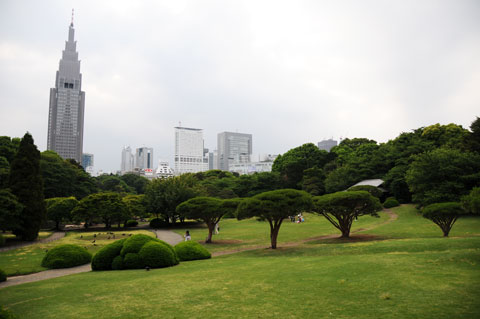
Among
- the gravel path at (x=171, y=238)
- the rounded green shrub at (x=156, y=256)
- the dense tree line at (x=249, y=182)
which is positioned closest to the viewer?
the rounded green shrub at (x=156, y=256)

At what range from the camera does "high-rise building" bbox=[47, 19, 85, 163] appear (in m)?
160

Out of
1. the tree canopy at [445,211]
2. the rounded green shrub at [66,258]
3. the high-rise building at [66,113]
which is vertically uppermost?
the high-rise building at [66,113]

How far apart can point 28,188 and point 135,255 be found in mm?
20660

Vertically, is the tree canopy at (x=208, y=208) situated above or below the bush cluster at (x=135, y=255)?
above

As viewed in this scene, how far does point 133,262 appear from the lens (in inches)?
600

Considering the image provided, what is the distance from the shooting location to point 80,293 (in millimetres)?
10258

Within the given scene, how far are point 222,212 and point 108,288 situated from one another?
16.4m

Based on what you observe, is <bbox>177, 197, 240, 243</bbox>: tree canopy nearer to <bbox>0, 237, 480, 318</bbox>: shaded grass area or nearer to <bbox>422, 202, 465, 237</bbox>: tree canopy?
<bbox>0, 237, 480, 318</bbox>: shaded grass area

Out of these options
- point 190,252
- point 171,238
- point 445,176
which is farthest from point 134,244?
point 445,176

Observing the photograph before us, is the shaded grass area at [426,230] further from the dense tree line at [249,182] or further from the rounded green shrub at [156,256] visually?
the rounded green shrub at [156,256]

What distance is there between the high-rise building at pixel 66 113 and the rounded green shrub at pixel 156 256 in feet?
550

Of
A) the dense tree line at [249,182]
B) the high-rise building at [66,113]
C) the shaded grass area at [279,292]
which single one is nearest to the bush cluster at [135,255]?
the shaded grass area at [279,292]

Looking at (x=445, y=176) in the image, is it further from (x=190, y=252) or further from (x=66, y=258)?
(x=66, y=258)

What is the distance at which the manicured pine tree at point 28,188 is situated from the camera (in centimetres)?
2873
